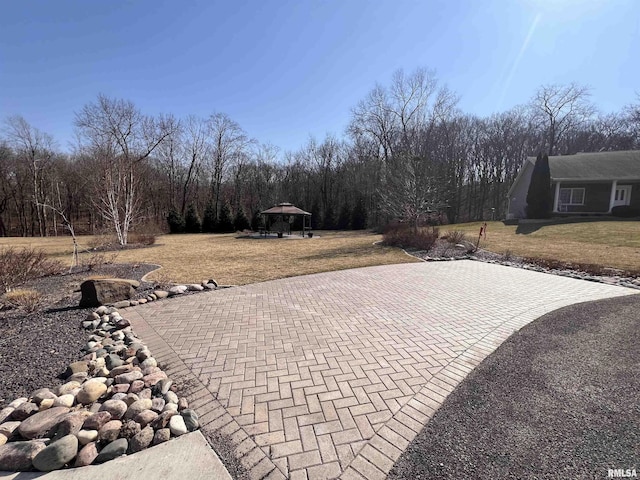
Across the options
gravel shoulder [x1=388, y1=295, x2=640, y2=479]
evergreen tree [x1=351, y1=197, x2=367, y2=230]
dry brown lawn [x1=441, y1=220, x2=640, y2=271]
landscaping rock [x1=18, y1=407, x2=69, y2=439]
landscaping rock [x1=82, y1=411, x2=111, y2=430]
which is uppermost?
evergreen tree [x1=351, y1=197, x2=367, y2=230]

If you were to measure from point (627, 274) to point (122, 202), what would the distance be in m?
21.9

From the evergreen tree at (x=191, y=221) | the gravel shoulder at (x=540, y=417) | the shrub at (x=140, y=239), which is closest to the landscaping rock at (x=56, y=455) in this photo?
the gravel shoulder at (x=540, y=417)

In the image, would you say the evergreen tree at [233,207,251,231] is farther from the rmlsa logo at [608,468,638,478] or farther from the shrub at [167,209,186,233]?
the rmlsa logo at [608,468,638,478]

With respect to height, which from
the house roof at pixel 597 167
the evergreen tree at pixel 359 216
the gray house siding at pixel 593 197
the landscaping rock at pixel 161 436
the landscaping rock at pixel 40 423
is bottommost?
the landscaping rock at pixel 161 436

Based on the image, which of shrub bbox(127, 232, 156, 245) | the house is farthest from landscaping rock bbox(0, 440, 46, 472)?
the house

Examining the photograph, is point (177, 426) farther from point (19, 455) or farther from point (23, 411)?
point (23, 411)

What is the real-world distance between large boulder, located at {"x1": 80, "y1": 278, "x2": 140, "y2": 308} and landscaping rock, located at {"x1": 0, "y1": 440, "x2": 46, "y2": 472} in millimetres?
3889

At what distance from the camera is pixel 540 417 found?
230cm

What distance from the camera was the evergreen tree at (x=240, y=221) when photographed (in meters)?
30.0

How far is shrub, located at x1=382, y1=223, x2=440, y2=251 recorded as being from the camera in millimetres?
12570

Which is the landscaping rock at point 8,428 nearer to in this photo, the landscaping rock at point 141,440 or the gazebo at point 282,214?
the landscaping rock at point 141,440

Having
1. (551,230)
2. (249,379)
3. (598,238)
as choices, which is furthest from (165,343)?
(551,230)

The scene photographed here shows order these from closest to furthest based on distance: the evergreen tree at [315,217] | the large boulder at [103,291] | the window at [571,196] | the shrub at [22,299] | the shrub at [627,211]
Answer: the shrub at [22,299]
the large boulder at [103,291]
the shrub at [627,211]
the window at [571,196]
the evergreen tree at [315,217]

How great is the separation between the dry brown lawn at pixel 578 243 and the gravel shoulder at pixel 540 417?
7.56 m
